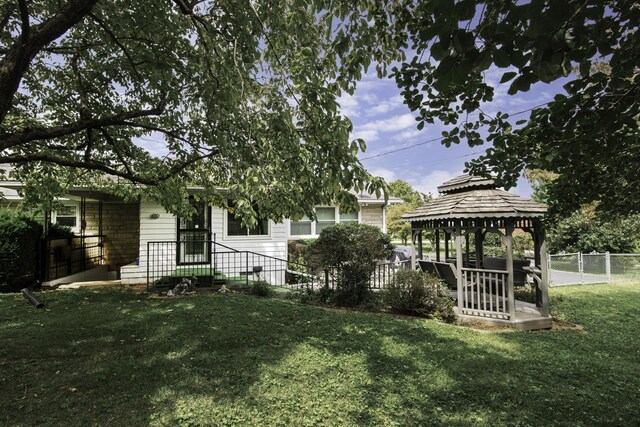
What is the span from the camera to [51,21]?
3469mm

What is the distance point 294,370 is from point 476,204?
5.75m

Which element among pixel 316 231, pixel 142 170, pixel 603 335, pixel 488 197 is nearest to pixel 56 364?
pixel 142 170

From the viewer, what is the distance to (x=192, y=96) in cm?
511

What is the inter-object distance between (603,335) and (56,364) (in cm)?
945

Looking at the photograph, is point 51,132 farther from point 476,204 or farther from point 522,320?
point 522,320

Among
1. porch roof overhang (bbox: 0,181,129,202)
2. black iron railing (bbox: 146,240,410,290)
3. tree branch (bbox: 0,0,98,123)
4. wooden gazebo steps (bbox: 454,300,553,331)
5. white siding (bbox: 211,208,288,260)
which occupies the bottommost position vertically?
wooden gazebo steps (bbox: 454,300,553,331)

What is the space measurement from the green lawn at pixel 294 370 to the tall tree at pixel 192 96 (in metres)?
2.19

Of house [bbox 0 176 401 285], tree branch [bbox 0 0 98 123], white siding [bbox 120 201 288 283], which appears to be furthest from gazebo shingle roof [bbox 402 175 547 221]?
tree branch [bbox 0 0 98 123]

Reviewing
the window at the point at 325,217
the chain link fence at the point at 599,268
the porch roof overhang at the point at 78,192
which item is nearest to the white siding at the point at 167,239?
the porch roof overhang at the point at 78,192

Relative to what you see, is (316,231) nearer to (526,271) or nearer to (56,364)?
(526,271)

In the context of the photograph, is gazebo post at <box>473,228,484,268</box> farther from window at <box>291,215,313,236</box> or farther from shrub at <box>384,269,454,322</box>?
window at <box>291,215,313,236</box>

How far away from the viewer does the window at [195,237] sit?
11500 millimetres

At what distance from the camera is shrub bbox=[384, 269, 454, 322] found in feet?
25.2

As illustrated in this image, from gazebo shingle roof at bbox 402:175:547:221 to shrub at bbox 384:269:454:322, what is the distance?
64.1 inches
